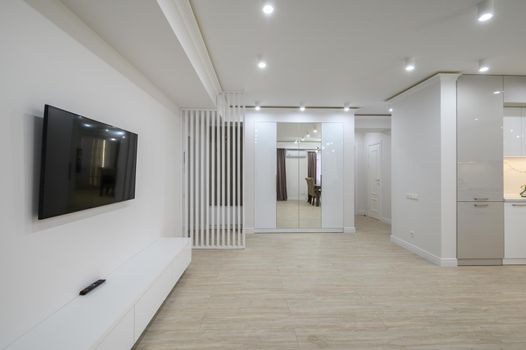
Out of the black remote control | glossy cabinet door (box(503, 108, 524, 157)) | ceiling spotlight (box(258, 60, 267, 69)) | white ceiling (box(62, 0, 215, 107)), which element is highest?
ceiling spotlight (box(258, 60, 267, 69))

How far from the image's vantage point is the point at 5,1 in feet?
4.24

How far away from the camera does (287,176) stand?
5.75 m

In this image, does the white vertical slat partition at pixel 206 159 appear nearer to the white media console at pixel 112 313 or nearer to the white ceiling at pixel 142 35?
the white ceiling at pixel 142 35

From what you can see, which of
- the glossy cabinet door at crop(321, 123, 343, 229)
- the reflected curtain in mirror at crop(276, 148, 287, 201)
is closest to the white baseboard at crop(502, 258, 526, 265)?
the glossy cabinet door at crop(321, 123, 343, 229)

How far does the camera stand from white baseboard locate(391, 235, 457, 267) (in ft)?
11.7

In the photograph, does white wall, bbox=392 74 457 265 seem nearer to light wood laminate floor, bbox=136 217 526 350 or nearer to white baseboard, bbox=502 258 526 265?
light wood laminate floor, bbox=136 217 526 350

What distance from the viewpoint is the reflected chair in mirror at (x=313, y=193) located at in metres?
5.68

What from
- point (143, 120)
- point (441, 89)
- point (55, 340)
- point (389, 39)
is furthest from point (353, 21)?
point (55, 340)

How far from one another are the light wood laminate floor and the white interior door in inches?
133

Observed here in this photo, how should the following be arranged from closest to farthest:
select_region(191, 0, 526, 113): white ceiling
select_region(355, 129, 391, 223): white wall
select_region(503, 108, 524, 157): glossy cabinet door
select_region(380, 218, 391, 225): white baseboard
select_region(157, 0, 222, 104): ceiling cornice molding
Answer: select_region(157, 0, 222, 104): ceiling cornice molding, select_region(191, 0, 526, 113): white ceiling, select_region(503, 108, 524, 157): glossy cabinet door, select_region(380, 218, 391, 225): white baseboard, select_region(355, 129, 391, 223): white wall

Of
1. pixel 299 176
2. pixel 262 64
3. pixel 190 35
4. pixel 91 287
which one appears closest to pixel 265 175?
pixel 299 176

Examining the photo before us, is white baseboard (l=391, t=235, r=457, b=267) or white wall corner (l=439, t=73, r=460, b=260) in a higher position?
white wall corner (l=439, t=73, r=460, b=260)

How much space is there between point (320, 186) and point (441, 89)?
290cm

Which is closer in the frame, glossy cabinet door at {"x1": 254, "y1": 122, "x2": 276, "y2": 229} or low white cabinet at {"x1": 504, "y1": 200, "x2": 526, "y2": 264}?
low white cabinet at {"x1": 504, "y1": 200, "x2": 526, "y2": 264}
